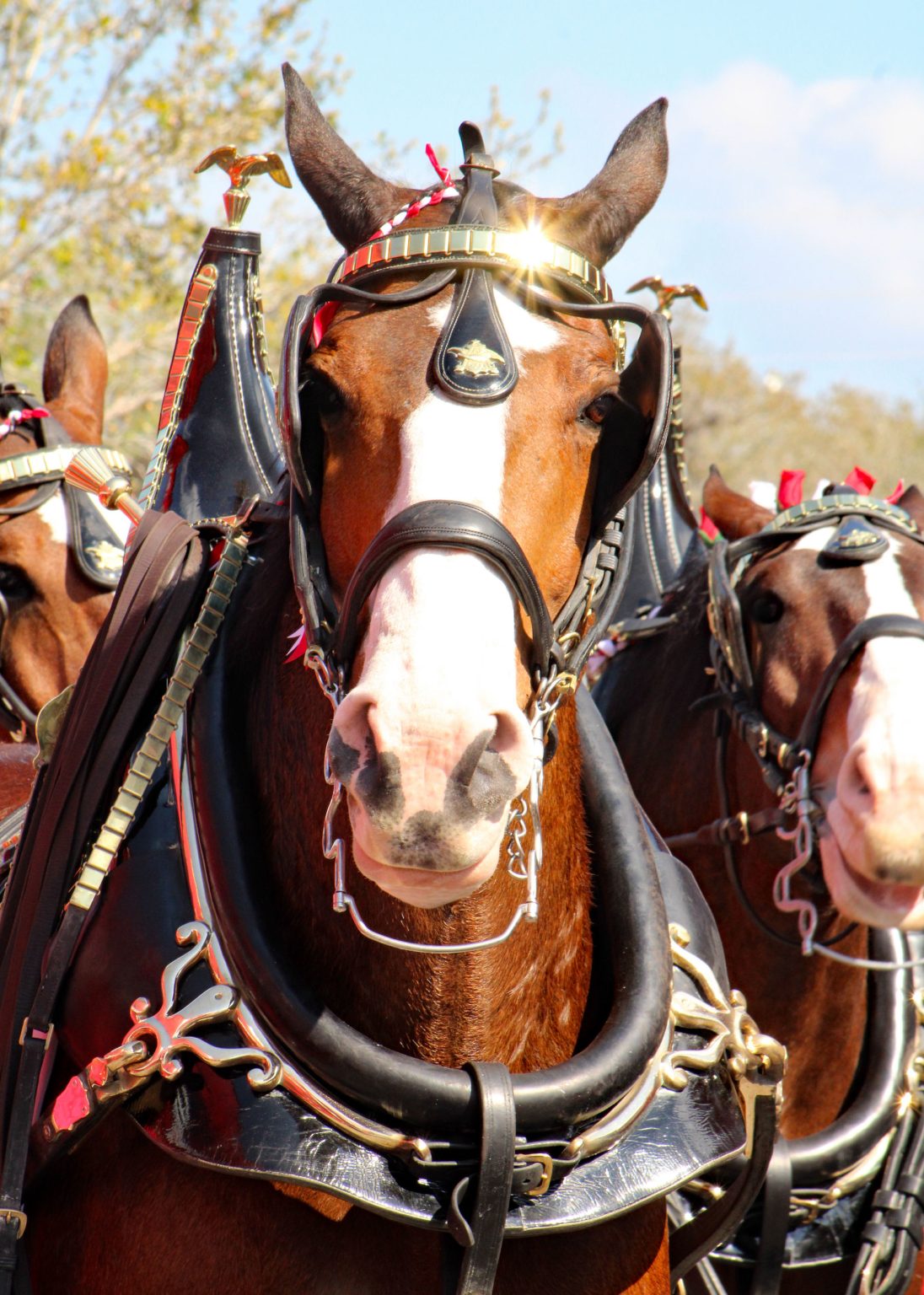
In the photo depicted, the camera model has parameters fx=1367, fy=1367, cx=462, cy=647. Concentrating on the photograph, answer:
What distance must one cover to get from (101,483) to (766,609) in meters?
1.62

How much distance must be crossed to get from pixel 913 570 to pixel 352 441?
1.82 m

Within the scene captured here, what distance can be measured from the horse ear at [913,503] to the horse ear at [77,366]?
270 cm

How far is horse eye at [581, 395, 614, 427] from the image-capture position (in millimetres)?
1966

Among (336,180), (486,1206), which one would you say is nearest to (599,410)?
(336,180)

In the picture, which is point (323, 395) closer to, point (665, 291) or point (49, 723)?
point (49, 723)

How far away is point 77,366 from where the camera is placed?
4934 mm

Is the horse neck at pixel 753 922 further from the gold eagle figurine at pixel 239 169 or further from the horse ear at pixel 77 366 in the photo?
the horse ear at pixel 77 366

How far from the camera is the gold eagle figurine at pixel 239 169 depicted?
107 inches

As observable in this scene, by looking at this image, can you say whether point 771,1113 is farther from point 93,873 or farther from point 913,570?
point 913,570

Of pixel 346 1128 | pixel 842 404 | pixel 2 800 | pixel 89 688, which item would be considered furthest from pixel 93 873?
pixel 842 404

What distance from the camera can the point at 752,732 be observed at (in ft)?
10.8

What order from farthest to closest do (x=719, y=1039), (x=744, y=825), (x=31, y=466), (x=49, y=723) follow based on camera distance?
(x=31, y=466) → (x=744, y=825) → (x=49, y=723) → (x=719, y=1039)

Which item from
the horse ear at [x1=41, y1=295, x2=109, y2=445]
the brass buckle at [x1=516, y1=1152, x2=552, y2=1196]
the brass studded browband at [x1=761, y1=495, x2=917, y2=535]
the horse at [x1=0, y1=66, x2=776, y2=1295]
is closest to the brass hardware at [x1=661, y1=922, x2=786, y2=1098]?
the horse at [x1=0, y1=66, x2=776, y2=1295]

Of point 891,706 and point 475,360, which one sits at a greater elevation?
point 475,360
